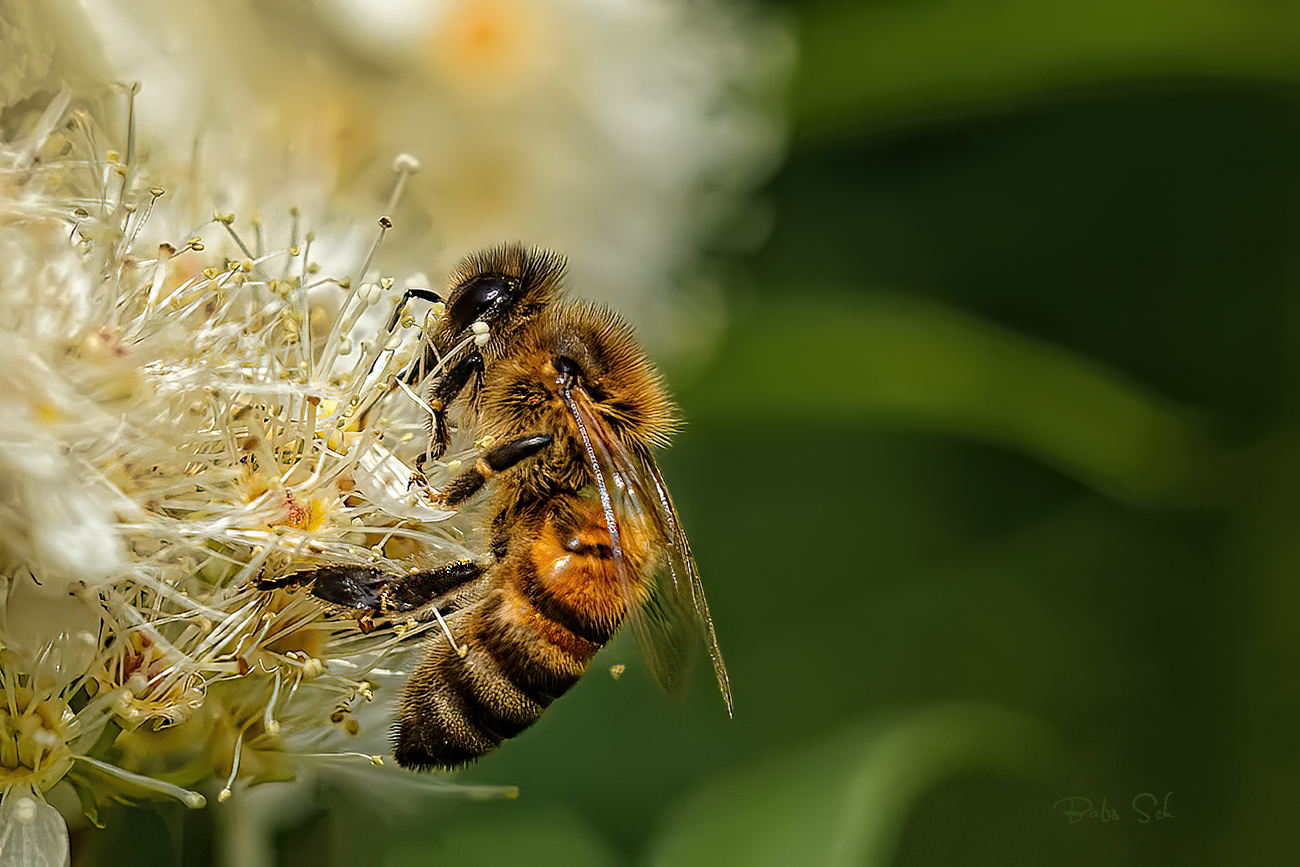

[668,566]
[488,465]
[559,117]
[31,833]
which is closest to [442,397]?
[488,465]

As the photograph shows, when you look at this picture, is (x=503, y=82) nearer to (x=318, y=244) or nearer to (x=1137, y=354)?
(x=318, y=244)

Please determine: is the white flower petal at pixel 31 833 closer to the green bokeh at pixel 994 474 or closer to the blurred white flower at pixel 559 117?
the green bokeh at pixel 994 474

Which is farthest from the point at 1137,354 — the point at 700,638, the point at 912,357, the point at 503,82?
the point at 700,638

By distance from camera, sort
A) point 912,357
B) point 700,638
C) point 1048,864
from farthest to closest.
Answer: point 912,357, point 1048,864, point 700,638
